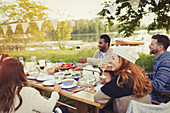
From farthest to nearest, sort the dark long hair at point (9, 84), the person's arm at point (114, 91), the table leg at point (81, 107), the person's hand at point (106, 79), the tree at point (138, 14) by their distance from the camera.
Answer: the tree at point (138, 14)
the person's hand at point (106, 79)
the table leg at point (81, 107)
the person's arm at point (114, 91)
the dark long hair at point (9, 84)

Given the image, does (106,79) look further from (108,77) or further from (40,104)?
(40,104)

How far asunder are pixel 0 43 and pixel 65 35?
14.8ft

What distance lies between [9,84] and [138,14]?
4.42m

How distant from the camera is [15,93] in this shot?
121 cm

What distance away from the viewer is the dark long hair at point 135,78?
1.29 meters

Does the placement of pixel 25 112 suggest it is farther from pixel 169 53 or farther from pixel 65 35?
pixel 65 35

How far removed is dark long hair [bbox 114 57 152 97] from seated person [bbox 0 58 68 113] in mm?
779

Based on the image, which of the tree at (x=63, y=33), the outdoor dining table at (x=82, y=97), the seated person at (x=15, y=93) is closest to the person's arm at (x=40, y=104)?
the seated person at (x=15, y=93)

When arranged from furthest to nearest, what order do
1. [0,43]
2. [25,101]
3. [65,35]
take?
1. [65,35]
2. [0,43]
3. [25,101]

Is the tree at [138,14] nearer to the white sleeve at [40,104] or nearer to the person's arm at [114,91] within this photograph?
the person's arm at [114,91]

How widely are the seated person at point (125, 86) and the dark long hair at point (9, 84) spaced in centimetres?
71

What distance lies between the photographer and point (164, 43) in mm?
2365

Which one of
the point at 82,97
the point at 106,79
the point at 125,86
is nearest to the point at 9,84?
the point at 82,97

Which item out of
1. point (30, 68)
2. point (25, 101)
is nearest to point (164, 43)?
point (25, 101)
